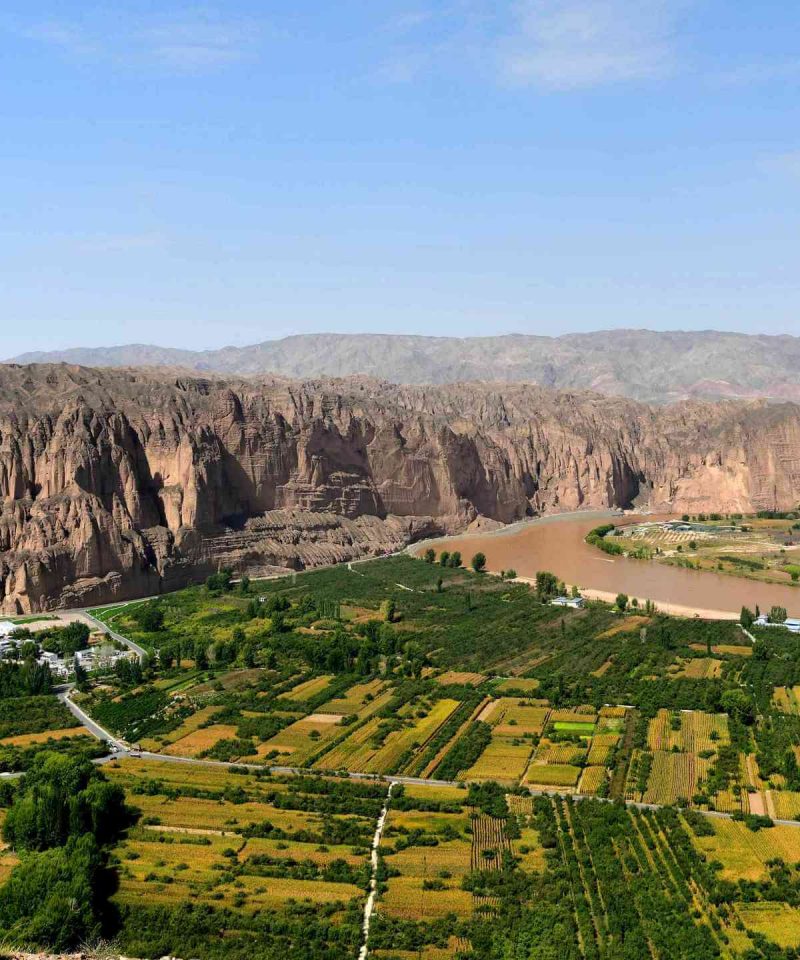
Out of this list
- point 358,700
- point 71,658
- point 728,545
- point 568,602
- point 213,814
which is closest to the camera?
point 213,814

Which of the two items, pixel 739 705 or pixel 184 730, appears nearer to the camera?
pixel 739 705

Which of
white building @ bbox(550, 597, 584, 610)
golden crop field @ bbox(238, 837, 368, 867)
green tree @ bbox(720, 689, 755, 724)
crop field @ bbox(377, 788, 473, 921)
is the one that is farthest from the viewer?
white building @ bbox(550, 597, 584, 610)

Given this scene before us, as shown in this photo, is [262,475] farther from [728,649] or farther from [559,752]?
[559,752]

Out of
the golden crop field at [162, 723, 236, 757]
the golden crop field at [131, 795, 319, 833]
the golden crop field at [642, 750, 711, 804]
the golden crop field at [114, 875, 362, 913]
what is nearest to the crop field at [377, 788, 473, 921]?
the golden crop field at [114, 875, 362, 913]

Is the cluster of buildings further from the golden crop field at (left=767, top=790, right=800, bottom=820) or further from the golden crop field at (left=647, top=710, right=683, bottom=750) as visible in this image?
the golden crop field at (left=767, top=790, right=800, bottom=820)

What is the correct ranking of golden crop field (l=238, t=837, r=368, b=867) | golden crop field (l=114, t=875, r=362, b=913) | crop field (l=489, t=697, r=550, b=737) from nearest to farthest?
golden crop field (l=114, t=875, r=362, b=913) → golden crop field (l=238, t=837, r=368, b=867) → crop field (l=489, t=697, r=550, b=737)

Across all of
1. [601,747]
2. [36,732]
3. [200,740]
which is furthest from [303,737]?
[601,747]
